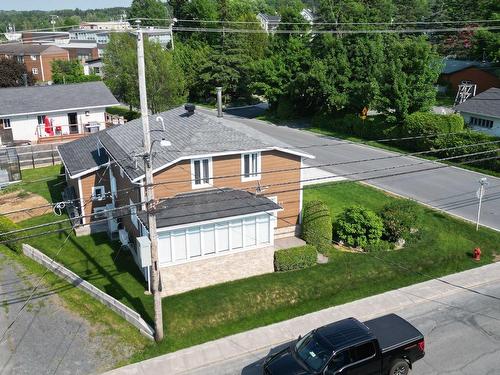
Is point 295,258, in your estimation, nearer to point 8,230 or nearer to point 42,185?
point 8,230

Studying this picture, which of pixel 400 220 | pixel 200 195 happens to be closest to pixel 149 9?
pixel 200 195

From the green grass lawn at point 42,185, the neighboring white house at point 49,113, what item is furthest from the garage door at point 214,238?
the neighboring white house at point 49,113

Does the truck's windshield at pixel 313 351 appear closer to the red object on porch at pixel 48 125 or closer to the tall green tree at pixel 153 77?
the red object on porch at pixel 48 125

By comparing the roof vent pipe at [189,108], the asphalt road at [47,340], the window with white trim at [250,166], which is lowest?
the asphalt road at [47,340]

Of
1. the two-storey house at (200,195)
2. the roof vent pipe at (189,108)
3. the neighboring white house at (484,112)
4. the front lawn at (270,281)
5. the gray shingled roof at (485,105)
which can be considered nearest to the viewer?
the front lawn at (270,281)

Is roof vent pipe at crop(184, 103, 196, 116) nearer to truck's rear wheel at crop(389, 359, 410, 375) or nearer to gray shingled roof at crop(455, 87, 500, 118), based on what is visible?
truck's rear wheel at crop(389, 359, 410, 375)

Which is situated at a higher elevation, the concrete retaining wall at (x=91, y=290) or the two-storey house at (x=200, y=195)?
the two-storey house at (x=200, y=195)
